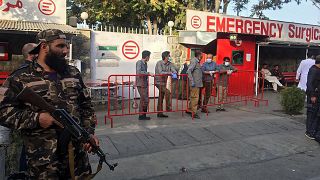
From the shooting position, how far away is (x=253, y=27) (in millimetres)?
15336

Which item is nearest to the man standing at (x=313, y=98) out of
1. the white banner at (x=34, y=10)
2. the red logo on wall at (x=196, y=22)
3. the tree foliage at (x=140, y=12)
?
the red logo on wall at (x=196, y=22)

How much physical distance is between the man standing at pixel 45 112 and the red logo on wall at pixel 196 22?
35.8 feet

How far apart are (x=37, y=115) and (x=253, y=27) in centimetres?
1389

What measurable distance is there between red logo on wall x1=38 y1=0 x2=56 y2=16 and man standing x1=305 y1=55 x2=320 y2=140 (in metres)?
7.37

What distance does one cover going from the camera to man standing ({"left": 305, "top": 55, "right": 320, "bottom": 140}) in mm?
7203

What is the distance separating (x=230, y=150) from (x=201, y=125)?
1485 millimetres

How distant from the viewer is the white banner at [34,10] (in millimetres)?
9938

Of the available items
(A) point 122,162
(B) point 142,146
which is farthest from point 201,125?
(A) point 122,162

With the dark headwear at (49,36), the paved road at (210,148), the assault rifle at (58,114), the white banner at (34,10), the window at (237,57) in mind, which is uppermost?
A: the white banner at (34,10)

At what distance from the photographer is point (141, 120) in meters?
8.41

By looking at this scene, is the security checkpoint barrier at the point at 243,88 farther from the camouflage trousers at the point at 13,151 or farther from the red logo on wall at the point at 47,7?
the camouflage trousers at the point at 13,151

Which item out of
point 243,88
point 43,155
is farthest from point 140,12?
point 43,155

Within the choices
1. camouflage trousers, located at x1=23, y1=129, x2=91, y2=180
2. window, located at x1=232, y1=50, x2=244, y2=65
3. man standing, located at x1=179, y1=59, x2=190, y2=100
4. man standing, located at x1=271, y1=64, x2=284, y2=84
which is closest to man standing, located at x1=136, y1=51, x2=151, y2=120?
man standing, located at x1=179, y1=59, x2=190, y2=100

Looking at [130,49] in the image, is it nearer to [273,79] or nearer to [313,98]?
[313,98]
